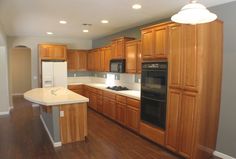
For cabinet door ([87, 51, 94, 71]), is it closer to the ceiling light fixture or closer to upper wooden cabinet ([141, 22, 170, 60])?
upper wooden cabinet ([141, 22, 170, 60])

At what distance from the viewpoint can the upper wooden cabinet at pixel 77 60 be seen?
7.69 metres

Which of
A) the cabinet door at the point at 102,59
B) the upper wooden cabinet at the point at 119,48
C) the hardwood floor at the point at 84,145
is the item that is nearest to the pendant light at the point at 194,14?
the hardwood floor at the point at 84,145

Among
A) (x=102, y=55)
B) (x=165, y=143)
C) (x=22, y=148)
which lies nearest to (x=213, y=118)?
(x=165, y=143)

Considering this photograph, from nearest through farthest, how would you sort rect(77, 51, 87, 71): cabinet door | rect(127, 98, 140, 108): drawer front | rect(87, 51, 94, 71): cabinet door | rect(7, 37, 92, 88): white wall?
1. rect(127, 98, 140, 108): drawer front
2. rect(7, 37, 92, 88): white wall
3. rect(87, 51, 94, 71): cabinet door
4. rect(77, 51, 87, 71): cabinet door

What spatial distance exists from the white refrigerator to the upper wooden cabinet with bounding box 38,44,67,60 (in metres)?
0.41

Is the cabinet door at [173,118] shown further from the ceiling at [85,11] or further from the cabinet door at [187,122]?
the ceiling at [85,11]

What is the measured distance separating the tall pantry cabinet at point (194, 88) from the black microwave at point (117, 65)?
1.99 meters

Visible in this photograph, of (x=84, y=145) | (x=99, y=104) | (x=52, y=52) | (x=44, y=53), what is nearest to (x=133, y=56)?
(x=99, y=104)

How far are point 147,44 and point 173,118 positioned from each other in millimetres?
1576

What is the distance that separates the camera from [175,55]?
326 centimetres

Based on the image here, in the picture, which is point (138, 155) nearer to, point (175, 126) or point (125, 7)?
point (175, 126)

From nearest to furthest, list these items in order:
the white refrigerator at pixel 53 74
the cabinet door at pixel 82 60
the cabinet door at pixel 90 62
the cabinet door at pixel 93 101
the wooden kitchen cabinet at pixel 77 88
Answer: the cabinet door at pixel 93 101 → the white refrigerator at pixel 53 74 → the wooden kitchen cabinet at pixel 77 88 → the cabinet door at pixel 90 62 → the cabinet door at pixel 82 60

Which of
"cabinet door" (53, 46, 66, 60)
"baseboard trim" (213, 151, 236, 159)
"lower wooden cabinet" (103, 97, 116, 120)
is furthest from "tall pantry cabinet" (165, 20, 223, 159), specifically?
"cabinet door" (53, 46, 66, 60)

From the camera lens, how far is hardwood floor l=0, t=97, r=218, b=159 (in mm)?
3373
